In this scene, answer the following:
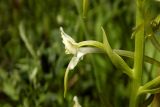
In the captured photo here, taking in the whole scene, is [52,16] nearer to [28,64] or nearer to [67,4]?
[67,4]

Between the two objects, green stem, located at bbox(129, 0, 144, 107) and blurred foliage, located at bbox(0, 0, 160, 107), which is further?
blurred foliage, located at bbox(0, 0, 160, 107)

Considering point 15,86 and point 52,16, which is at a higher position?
point 52,16

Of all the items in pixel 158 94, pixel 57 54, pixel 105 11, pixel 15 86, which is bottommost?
pixel 158 94

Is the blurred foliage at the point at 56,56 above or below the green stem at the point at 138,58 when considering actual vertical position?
above

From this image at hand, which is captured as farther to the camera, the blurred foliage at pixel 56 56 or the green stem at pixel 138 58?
the blurred foliage at pixel 56 56

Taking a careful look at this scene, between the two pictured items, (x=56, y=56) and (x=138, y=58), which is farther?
(x=56, y=56)

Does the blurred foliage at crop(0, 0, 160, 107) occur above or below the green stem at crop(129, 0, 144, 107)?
above

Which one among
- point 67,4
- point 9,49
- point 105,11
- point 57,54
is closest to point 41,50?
point 57,54

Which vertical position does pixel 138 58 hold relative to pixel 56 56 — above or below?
below
